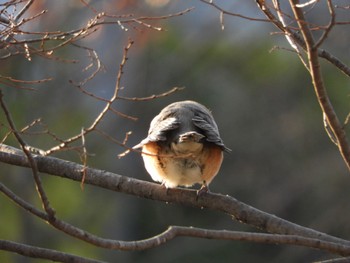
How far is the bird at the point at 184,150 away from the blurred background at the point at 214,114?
8.19 meters

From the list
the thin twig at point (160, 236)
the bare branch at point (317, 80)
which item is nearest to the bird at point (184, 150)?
the bare branch at point (317, 80)

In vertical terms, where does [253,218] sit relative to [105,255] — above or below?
below

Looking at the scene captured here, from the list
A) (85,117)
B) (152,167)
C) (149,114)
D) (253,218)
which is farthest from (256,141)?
(253,218)

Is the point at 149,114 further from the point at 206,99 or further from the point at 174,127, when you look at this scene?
the point at 174,127

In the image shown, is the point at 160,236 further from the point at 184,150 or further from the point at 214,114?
the point at 214,114

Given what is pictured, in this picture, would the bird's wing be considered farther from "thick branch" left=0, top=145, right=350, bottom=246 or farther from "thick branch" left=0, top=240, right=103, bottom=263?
"thick branch" left=0, top=240, right=103, bottom=263

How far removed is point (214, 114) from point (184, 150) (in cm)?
987

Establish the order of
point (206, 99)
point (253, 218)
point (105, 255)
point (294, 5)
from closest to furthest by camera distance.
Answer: point (294, 5) < point (253, 218) < point (105, 255) < point (206, 99)

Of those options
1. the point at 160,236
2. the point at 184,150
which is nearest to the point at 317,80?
the point at 160,236

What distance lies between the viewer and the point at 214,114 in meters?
15.0

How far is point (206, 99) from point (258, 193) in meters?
2.21

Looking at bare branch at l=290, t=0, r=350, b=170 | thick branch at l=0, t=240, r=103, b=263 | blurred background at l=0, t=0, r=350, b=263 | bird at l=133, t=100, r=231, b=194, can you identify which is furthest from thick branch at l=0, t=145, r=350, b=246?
blurred background at l=0, t=0, r=350, b=263

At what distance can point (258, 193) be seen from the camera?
1456cm

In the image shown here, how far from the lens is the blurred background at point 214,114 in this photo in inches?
555
